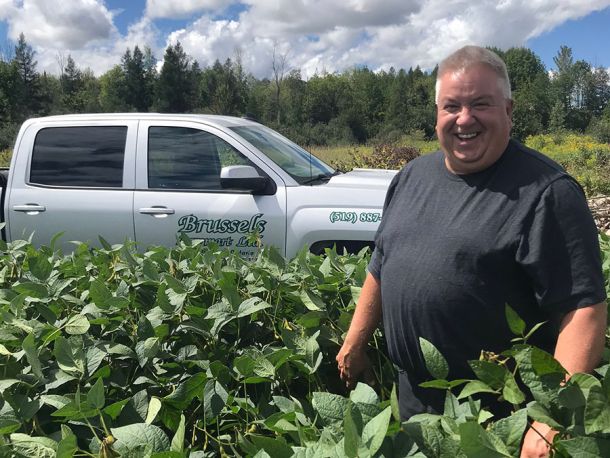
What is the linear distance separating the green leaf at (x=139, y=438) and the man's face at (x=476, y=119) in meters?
1.18

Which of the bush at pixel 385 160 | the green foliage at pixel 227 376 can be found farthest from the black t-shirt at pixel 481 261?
Result: the bush at pixel 385 160

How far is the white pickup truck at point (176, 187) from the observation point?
4.88m

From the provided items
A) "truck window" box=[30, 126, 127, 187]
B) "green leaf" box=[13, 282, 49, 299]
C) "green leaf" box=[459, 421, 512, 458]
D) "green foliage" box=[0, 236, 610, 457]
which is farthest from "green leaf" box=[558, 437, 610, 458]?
"truck window" box=[30, 126, 127, 187]

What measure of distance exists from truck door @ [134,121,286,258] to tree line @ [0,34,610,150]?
45801mm

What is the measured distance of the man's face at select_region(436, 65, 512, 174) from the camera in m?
1.86

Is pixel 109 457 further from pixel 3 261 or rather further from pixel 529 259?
pixel 3 261

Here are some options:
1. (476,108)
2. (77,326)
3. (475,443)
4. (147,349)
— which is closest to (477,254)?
(476,108)

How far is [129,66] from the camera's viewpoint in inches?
2901

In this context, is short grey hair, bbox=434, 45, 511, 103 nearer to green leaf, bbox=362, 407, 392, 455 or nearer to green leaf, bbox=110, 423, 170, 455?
green leaf, bbox=362, 407, 392, 455

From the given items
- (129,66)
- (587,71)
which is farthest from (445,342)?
(587,71)

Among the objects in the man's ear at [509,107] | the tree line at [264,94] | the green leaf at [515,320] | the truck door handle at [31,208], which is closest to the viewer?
the green leaf at [515,320]

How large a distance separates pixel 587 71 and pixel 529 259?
291 ft

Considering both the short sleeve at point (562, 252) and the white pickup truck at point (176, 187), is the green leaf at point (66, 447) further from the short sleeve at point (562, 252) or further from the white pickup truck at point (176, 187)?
the white pickup truck at point (176, 187)

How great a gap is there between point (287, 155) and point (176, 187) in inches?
39.7
